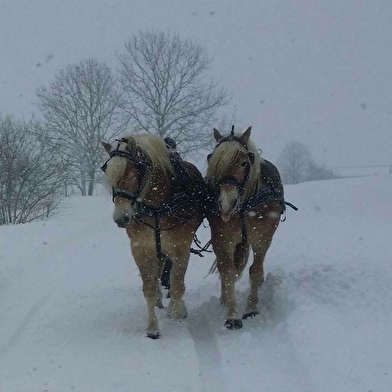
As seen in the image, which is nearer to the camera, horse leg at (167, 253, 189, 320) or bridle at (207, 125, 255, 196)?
bridle at (207, 125, 255, 196)

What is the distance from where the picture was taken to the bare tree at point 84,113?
3544 cm

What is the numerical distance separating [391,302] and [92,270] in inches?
226

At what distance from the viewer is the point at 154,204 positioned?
5262 millimetres

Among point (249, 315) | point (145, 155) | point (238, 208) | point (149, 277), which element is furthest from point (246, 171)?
point (249, 315)

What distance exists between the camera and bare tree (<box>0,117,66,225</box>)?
68.5ft

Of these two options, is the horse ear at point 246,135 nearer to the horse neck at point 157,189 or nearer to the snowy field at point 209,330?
the horse neck at point 157,189

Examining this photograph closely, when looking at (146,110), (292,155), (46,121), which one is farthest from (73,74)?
(292,155)

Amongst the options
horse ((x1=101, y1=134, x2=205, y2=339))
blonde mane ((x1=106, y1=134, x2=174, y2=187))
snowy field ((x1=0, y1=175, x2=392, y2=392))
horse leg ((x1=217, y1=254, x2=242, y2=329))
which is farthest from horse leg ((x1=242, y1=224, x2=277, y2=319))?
blonde mane ((x1=106, y1=134, x2=174, y2=187))

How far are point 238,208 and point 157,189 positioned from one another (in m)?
0.92

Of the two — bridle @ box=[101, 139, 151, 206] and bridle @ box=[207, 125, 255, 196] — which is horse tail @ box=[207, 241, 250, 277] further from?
bridle @ box=[101, 139, 151, 206]

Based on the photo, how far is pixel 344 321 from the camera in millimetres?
5246

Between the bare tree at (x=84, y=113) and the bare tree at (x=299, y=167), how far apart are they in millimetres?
45552

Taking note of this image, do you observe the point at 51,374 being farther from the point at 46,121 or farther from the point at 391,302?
the point at 46,121

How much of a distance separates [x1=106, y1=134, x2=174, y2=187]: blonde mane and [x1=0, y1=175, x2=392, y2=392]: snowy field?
1842 millimetres
